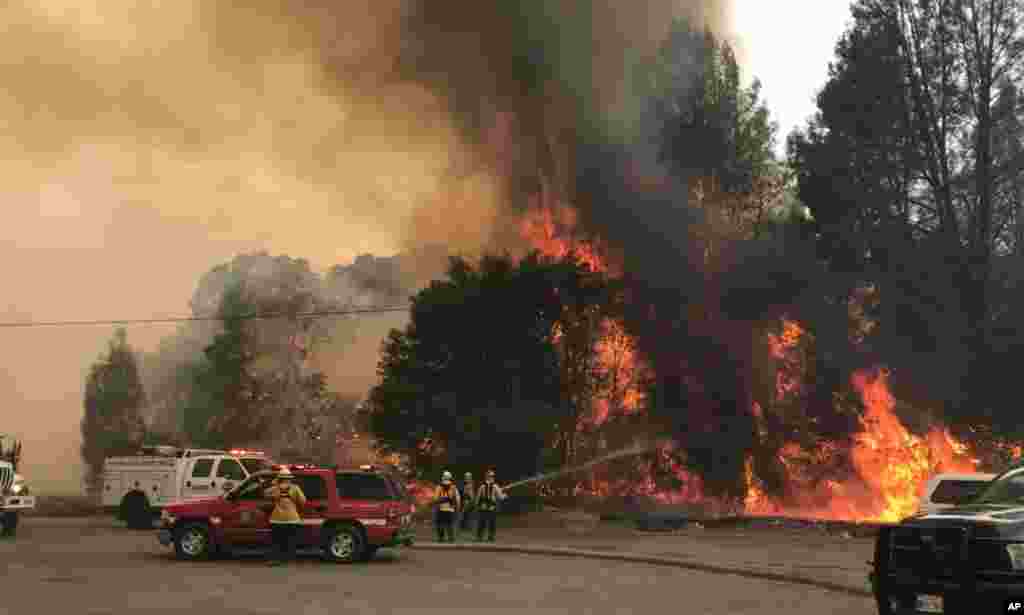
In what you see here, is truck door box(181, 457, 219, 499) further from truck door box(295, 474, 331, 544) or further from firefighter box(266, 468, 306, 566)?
firefighter box(266, 468, 306, 566)

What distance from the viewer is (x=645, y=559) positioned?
76.4 ft

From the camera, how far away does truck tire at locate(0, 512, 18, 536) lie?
30.2 metres

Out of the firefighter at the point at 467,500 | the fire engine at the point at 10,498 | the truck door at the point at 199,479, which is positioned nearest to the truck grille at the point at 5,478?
the fire engine at the point at 10,498

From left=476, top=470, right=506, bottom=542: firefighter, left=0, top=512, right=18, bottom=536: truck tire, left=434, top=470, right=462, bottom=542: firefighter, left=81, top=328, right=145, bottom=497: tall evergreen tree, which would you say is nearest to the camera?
left=434, top=470, right=462, bottom=542: firefighter

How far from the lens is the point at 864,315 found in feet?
139

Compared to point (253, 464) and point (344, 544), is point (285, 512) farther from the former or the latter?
point (253, 464)

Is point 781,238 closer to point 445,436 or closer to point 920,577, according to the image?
point 445,436

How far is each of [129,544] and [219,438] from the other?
57.6m

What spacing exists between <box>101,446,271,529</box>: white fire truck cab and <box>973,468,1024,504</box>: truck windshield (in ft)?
82.2

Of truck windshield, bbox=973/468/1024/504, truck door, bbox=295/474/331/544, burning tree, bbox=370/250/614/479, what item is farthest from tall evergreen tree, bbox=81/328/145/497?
truck windshield, bbox=973/468/1024/504

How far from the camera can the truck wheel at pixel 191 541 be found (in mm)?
22938

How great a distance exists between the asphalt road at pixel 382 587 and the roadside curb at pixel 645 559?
1.17 feet

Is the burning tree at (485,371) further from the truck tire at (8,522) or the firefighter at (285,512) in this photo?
the firefighter at (285,512)

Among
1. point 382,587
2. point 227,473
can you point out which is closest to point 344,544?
point 382,587
